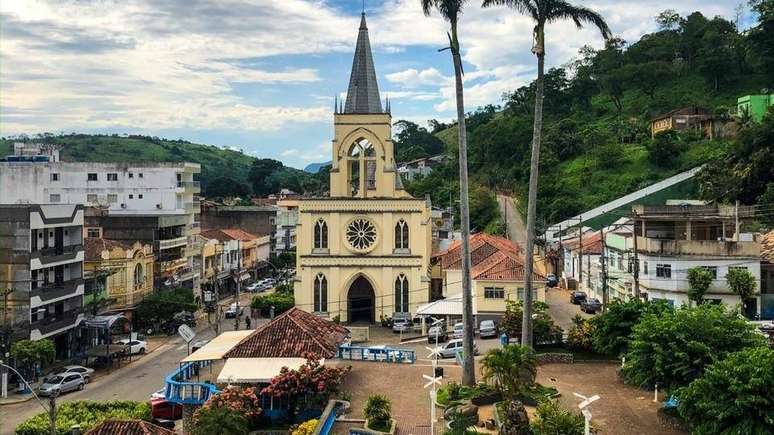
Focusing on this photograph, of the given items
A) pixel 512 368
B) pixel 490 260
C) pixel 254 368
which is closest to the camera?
pixel 512 368

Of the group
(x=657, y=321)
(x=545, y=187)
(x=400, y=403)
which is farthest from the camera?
(x=545, y=187)

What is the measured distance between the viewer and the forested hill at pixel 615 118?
234ft

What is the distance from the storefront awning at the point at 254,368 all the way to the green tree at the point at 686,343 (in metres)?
10.2

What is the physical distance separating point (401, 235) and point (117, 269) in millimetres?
17111

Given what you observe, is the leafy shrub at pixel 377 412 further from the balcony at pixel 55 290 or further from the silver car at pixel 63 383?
the balcony at pixel 55 290

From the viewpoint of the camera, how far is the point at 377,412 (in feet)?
64.9

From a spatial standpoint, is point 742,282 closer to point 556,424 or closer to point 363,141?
point 556,424

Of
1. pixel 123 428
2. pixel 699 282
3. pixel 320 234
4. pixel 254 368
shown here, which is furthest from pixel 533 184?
pixel 320 234

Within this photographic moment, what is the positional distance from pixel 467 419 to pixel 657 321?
234 inches

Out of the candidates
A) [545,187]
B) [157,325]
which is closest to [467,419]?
[157,325]

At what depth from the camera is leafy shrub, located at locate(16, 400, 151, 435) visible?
2291 centimetres

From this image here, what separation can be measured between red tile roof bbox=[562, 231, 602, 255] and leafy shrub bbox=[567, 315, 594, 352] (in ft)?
61.7

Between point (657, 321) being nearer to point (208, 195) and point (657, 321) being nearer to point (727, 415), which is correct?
point (727, 415)

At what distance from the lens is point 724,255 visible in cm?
3366
